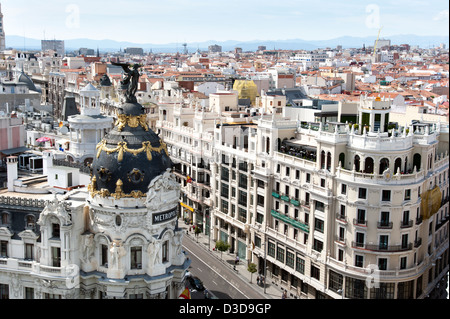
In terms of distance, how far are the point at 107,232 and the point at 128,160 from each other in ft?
18.8

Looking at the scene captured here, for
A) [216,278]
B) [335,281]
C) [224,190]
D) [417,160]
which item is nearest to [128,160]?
[335,281]

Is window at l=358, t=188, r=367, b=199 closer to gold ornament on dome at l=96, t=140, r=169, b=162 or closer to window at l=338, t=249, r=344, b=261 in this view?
window at l=338, t=249, r=344, b=261

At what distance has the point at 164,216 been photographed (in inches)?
1795

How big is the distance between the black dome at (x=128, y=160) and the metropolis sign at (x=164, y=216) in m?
2.09

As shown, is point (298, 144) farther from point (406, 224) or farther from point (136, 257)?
point (136, 257)

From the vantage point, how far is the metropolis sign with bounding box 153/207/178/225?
148 ft

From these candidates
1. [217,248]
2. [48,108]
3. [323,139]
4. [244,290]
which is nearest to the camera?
[323,139]

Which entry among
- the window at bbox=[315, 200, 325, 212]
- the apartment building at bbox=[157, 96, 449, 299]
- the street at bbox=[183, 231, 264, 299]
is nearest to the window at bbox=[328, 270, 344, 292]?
the apartment building at bbox=[157, 96, 449, 299]

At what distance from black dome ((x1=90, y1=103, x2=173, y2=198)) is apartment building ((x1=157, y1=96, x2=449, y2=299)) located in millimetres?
19966

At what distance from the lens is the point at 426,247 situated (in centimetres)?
6044
